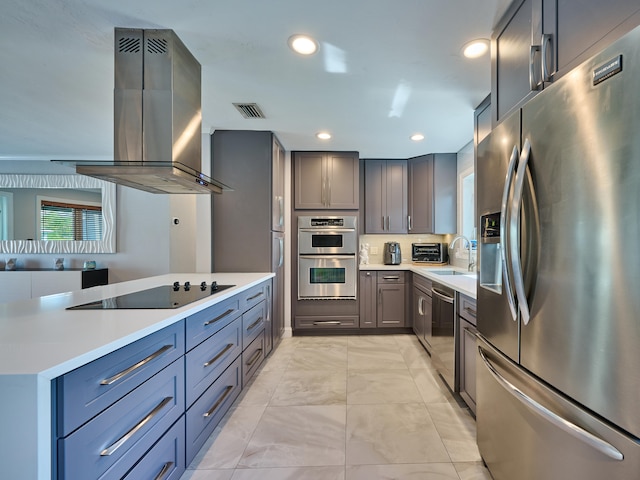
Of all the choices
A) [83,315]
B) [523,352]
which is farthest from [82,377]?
[523,352]

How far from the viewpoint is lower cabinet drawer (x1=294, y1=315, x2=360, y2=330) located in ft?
12.0

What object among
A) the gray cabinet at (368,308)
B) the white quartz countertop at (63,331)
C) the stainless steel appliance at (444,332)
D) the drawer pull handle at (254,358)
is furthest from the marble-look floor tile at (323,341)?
the white quartz countertop at (63,331)

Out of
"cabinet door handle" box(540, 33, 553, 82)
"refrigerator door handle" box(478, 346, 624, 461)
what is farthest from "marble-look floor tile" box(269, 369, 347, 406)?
"cabinet door handle" box(540, 33, 553, 82)

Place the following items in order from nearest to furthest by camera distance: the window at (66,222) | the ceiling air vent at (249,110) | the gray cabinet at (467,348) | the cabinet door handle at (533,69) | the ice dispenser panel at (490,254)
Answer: the cabinet door handle at (533,69), the ice dispenser panel at (490,254), the gray cabinet at (467,348), the ceiling air vent at (249,110), the window at (66,222)

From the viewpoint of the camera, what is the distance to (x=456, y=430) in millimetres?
1820

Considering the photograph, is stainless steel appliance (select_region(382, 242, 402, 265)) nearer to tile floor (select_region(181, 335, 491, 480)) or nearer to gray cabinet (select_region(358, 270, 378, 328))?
gray cabinet (select_region(358, 270, 378, 328))

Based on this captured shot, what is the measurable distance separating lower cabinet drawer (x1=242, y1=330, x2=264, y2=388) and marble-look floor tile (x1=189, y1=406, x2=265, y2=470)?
9.7 inches

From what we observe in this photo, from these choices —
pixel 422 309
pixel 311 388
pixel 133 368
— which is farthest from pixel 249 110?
pixel 422 309

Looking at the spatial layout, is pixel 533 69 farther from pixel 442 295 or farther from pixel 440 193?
pixel 440 193

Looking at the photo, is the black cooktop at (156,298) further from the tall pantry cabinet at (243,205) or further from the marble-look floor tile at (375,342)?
the marble-look floor tile at (375,342)

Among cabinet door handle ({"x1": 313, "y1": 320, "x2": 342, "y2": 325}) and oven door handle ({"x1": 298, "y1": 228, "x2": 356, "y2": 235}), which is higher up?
oven door handle ({"x1": 298, "y1": 228, "x2": 356, "y2": 235})

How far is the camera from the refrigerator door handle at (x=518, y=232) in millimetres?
1027

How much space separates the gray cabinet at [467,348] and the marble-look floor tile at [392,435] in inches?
12.3

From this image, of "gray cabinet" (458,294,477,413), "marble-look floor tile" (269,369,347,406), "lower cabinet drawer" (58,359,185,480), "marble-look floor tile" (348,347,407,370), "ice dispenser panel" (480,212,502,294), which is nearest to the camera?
"lower cabinet drawer" (58,359,185,480)
